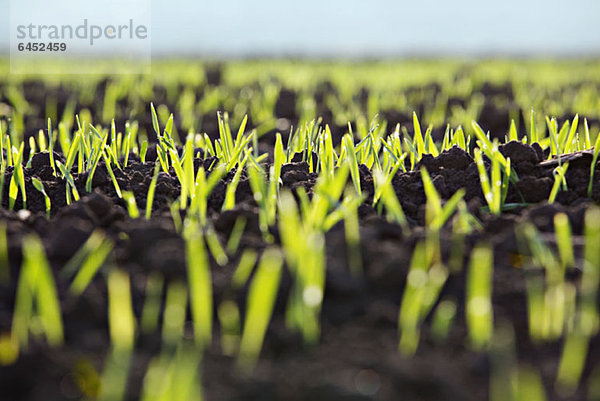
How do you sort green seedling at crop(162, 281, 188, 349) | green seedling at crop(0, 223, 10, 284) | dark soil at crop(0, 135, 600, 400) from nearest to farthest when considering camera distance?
dark soil at crop(0, 135, 600, 400), green seedling at crop(162, 281, 188, 349), green seedling at crop(0, 223, 10, 284)

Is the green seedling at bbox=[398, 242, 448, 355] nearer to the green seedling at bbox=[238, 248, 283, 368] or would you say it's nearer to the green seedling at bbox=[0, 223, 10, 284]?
the green seedling at bbox=[238, 248, 283, 368]

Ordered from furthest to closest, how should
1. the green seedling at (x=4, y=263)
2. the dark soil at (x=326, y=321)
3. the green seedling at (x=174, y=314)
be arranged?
1. the green seedling at (x=4, y=263)
2. the green seedling at (x=174, y=314)
3. the dark soil at (x=326, y=321)

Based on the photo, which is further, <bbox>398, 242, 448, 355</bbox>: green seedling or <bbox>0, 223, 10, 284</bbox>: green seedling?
<bbox>0, 223, 10, 284</bbox>: green seedling

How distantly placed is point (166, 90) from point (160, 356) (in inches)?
154

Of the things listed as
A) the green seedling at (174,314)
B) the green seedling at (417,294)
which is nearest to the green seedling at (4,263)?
the green seedling at (174,314)

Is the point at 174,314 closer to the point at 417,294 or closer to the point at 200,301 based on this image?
the point at 200,301

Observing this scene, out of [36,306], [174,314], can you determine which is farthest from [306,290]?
[36,306]

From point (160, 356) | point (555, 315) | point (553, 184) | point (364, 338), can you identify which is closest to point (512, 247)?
point (555, 315)

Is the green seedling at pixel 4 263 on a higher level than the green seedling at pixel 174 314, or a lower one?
higher

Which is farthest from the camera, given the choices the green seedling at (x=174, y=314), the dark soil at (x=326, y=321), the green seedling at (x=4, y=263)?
the green seedling at (x=4, y=263)

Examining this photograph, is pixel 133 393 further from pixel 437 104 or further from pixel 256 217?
pixel 437 104

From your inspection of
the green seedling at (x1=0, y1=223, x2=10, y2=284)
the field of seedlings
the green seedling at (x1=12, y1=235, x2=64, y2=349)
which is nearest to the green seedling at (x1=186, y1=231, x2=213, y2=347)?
the field of seedlings

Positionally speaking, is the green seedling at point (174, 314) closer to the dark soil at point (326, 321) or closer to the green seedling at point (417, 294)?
the dark soil at point (326, 321)

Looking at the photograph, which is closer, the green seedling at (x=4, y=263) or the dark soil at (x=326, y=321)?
the dark soil at (x=326, y=321)
